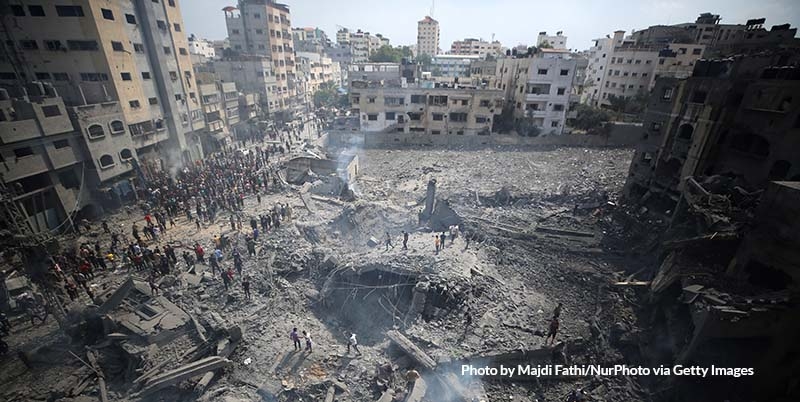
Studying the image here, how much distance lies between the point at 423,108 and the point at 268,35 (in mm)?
32017

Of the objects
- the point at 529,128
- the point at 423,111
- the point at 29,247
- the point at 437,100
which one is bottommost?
the point at 529,128

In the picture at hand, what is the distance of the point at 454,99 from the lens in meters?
41.5

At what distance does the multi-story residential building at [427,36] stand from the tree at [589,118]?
7287cm

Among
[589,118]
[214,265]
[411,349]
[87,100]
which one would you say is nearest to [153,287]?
[214,265]

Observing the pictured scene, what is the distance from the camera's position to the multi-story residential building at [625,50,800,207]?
17.7m

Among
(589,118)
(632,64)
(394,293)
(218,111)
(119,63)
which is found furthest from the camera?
(632,64)

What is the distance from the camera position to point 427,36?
109 meters

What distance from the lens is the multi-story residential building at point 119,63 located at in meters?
23.6

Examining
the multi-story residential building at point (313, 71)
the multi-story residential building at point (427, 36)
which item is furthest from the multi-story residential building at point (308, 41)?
the multi-story residential building at point (427, 36)

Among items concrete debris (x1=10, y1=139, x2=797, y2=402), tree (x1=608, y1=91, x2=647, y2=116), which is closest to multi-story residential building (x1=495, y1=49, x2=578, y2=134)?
tree (x1=608, y1=91, x2=647, y2=116)

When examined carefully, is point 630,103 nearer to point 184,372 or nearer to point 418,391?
point 418,391

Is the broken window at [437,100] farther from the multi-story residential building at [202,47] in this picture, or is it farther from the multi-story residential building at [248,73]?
the multi-story residential building at [202,47]

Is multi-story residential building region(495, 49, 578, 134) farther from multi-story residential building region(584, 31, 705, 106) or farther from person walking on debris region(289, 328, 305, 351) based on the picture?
person walking on debris region(289, 328, 305, 351)

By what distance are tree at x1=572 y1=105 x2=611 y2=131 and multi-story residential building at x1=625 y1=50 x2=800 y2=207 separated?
20.1 metres
